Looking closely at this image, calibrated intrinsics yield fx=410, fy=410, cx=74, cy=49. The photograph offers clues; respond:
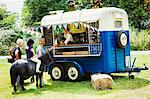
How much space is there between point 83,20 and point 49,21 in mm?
1455

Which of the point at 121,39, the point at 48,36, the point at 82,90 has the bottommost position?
the point at 82,90

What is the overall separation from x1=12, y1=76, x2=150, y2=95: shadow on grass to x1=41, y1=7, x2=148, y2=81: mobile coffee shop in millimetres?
315

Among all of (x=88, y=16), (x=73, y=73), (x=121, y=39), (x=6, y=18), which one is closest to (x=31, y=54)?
(x=73, y=73)

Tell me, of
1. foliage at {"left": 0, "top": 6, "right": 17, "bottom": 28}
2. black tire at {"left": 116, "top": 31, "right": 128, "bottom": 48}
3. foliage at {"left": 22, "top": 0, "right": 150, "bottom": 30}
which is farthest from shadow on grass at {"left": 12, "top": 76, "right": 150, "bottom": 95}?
foliage at {"left": 0, "top": 6, "right": 17, "bottom": 28}

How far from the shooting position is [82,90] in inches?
434

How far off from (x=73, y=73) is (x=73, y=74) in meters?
0.04

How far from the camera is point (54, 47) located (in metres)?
13.0

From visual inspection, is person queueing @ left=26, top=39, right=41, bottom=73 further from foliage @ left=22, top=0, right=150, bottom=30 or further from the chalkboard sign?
foliage @ left=22, top=0, right=150, bottom=30

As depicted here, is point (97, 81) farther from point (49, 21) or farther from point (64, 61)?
point (49, 21)

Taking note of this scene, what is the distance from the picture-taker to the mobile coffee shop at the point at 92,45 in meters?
12.1

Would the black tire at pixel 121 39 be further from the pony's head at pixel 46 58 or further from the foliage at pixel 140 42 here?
the foliage at pixel 140 42

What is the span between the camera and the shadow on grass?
10898 millimetres

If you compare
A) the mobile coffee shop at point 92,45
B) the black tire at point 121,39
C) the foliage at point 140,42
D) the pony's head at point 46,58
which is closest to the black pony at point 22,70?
the pony's head at point 46,58

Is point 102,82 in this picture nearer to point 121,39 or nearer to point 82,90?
point 82,90
